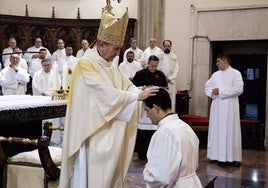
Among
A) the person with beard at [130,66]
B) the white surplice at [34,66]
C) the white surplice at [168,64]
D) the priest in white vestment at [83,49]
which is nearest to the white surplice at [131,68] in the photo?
the person with beard at [130,66]

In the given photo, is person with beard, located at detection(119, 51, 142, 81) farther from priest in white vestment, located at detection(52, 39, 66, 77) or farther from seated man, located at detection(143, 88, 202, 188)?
seated man, located at detection(143, 88, 202, 188)

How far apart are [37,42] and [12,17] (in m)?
1.27

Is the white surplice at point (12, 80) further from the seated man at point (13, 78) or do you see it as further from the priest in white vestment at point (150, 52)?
the priest in white vestment at point (150, 52)

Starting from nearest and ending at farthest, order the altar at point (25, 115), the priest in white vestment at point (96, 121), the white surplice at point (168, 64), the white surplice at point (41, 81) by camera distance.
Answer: the priest in white vestment at point (96, 121)
the altar at point (25, 115)
the white surplice at point (41, 81)
the white surplice at point (168, 64)

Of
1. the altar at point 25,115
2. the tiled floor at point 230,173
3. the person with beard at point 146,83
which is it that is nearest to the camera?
the altar at point 25,115

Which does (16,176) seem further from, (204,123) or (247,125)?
(247,125)

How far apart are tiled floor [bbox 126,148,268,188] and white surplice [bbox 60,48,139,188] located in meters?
1.37

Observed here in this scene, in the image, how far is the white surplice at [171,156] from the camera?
232 centimetres

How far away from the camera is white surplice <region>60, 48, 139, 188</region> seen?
10.2 feet

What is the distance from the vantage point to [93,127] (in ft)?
10.2

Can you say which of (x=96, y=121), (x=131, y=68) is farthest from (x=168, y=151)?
(x=131, y=68)

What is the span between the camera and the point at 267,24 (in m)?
9.40

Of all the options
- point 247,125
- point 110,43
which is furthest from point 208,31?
point 110,43

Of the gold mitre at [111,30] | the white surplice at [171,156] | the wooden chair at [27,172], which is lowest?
the wooden chair at [27,172]
